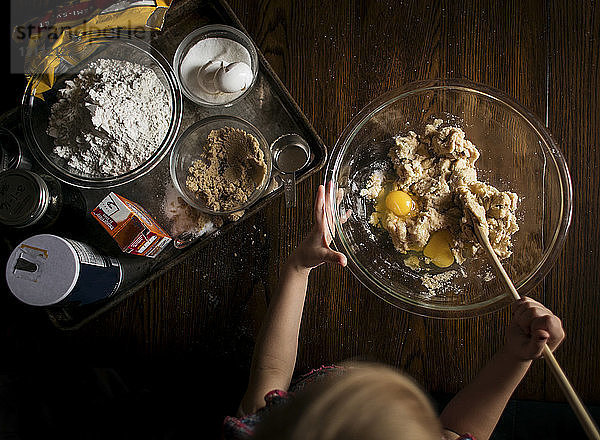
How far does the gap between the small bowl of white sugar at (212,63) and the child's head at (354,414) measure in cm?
66

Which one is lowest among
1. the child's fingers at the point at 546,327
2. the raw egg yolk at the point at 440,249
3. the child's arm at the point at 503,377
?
the child's arm at the point at 503,377

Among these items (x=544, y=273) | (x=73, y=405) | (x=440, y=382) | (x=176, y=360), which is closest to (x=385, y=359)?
(x=440, y=382)

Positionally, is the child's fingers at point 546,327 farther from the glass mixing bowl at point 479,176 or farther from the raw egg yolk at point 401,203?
the raw egg yolk at point 401,203

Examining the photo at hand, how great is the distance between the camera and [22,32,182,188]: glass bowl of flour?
0.95m

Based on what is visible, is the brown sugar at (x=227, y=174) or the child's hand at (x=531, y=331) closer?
the child's hand at (x=531, y=331)

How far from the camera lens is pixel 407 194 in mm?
973

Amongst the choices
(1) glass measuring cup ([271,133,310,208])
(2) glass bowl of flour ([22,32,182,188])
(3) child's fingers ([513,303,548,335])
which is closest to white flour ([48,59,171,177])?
(2) glass bowl of flour ([22,32,182,188])

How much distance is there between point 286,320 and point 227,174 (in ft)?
1.16

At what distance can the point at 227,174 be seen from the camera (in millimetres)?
1023

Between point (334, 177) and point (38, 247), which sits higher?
point (334, 177)

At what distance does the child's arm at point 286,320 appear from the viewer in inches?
37.9

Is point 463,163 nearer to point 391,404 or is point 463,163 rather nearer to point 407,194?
point 407,194

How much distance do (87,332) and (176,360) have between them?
0.23m

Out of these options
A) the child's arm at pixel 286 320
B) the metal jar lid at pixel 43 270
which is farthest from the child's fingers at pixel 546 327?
the metal jar lid at pixel 43 270
